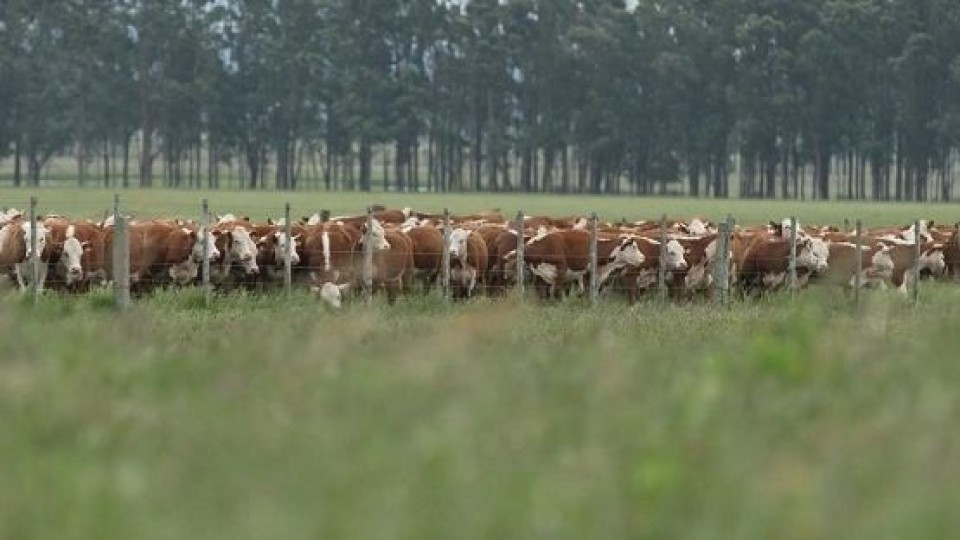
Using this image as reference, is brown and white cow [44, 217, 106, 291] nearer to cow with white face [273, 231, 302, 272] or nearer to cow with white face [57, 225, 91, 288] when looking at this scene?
cow with white face [57, 225, 91, 288]

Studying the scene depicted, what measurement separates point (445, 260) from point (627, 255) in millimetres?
2652

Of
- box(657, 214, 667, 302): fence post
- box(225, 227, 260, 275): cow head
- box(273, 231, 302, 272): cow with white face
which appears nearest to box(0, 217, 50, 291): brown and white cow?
A: box(225, 227, 260, 275): cow head

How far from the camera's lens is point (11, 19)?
370 ft

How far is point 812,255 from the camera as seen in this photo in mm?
23828

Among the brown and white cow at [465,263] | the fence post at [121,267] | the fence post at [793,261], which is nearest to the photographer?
the fence post at [121,267]

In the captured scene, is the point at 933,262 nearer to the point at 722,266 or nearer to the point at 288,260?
the point at 722,266

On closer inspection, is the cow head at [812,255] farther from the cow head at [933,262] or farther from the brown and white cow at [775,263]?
the cow head at [933,262]

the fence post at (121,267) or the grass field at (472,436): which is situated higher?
the grass field at (472,436)

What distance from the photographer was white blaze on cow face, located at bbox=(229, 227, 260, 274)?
22.0 meters

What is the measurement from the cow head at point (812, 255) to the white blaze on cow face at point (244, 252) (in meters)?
7.12

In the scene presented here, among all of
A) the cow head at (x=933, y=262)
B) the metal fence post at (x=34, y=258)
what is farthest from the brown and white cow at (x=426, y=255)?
the cow head at (x=933, y=262)

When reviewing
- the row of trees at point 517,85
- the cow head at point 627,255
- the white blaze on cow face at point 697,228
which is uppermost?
the row of trees at point 517,85

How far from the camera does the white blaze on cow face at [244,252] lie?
867 inches

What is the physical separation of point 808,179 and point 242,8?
5588 centimetres
